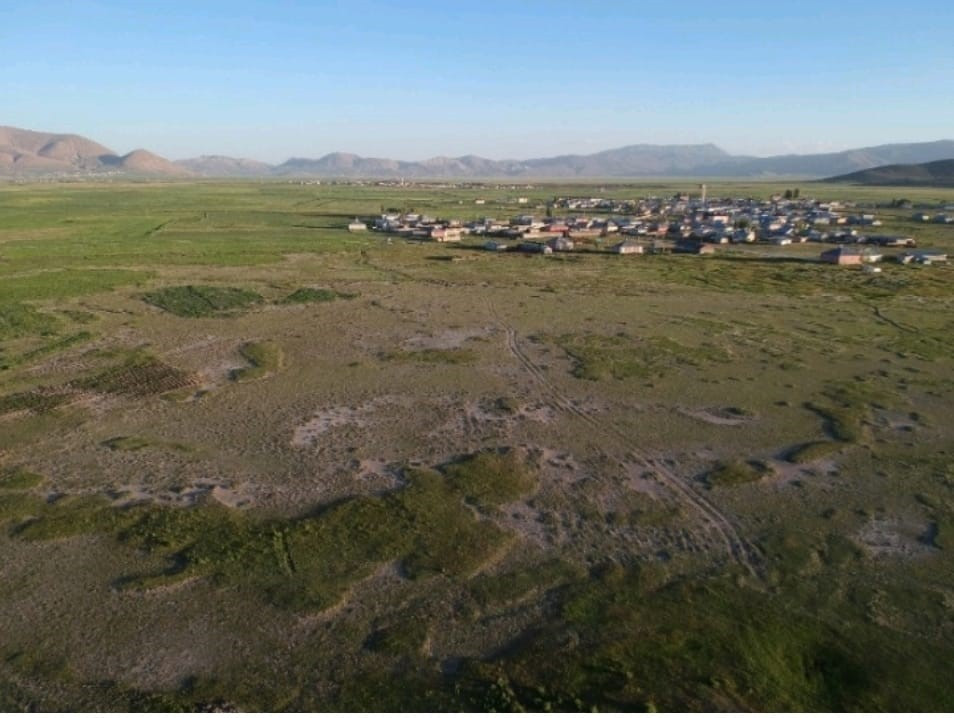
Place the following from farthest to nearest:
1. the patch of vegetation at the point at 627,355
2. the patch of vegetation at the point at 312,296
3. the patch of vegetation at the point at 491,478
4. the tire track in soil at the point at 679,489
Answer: the patch of vegetation at the point at 312,296 → the patch of vegetation at the point at 627,355 → the patch of vegetation at the point at 491,478 → the tire track in soil at the point at 679,489

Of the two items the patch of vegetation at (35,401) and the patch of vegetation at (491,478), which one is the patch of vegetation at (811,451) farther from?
the patch of vegetation at (35,401)

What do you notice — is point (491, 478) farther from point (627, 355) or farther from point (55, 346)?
point (55, 346)

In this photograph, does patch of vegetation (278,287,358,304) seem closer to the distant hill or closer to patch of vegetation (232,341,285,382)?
patch of vegetation (232,341,285,382)

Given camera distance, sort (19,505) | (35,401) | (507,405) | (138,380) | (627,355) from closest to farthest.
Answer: (19,505) < (35,401) < (507,405) < (138,380) < (627,355)

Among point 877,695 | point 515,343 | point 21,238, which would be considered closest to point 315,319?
point 515,343

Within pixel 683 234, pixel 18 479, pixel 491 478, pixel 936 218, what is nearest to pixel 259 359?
pixel 18 479

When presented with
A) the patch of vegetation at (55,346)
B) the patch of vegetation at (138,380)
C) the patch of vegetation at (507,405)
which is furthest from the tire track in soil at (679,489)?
the patch of vegetation at (55,346)
